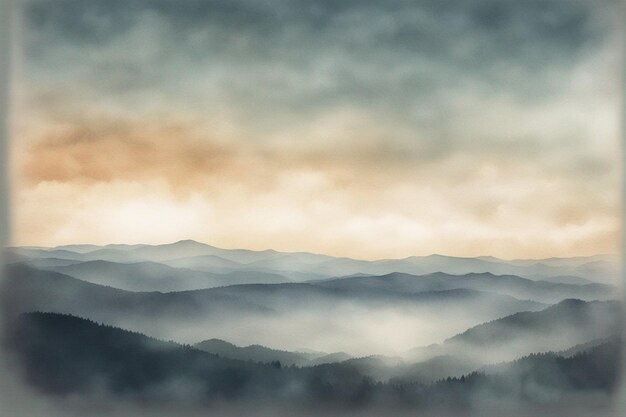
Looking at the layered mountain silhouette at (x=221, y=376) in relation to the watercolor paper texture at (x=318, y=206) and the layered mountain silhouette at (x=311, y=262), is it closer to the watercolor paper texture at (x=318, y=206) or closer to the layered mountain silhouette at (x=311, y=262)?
the watercolor paper texture at (x=318, y=206)

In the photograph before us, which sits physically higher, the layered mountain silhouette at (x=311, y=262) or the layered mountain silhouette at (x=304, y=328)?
the layered mountain silhouette at (x=311, y=262)

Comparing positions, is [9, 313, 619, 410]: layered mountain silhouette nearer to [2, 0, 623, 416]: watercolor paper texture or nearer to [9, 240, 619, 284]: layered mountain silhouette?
[2, 0, 623, 416]: watercolor paper texture

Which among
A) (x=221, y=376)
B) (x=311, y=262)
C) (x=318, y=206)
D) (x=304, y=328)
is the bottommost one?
(x=221, y=376)

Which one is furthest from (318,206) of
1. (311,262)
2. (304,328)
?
(304,328)

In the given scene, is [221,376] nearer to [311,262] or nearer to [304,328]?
[304,328]

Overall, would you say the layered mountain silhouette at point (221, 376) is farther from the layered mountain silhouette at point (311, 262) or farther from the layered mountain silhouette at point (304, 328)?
the layered mountain silhouette at point (311, 262)

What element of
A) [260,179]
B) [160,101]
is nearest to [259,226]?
[260,179]

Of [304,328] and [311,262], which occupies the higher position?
[311,262]

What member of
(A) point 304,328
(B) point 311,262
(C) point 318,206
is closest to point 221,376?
(A) point 304,328

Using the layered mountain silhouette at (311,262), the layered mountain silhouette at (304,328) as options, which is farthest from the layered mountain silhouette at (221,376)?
the layered mountain silhouette at (311,262)

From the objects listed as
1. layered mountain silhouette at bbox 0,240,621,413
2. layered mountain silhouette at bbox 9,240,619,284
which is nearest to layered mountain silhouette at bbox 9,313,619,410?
layered mountain silhouette at bbox 0,240,621,413
